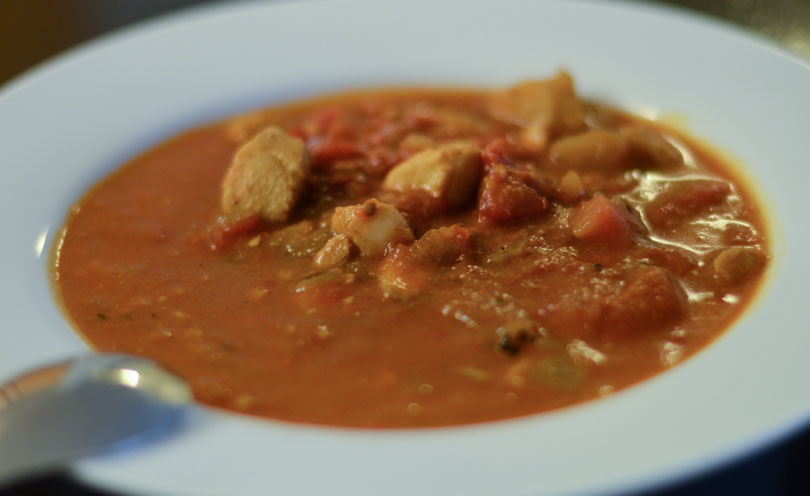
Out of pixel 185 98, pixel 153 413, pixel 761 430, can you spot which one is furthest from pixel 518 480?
pixel 185 98

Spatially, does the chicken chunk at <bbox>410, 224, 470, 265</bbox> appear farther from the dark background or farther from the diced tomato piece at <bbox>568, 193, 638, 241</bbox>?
the dark background

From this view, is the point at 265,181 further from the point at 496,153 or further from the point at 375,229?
the point at 496,153

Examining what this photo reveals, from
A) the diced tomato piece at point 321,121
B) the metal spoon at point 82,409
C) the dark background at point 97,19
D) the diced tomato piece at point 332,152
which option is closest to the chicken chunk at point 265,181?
the diced tomato piece at point 332,152

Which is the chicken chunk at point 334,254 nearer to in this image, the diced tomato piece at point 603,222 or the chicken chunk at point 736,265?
the diced tomato piece at point 603,222

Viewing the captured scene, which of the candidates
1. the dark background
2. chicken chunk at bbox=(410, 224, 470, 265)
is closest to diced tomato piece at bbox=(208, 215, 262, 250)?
chicken chunk at bbox=(410, 224, 470, 265)

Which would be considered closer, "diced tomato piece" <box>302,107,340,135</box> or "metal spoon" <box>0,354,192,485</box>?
"metal spoon" <box>0,354,192,485</box>

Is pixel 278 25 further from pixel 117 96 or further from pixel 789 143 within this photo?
pixel 789 143
